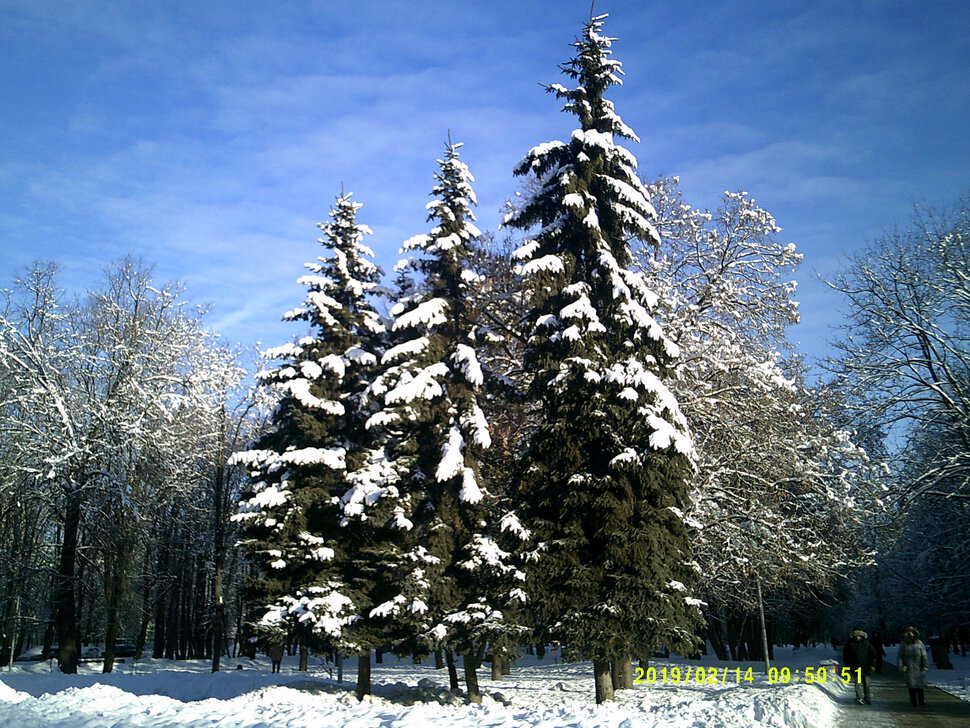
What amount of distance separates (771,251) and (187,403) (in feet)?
74.8

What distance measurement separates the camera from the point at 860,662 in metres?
18.4

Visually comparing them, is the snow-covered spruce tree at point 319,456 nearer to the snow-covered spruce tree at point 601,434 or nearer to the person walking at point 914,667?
the snow-covered spruce tree at point 601,434

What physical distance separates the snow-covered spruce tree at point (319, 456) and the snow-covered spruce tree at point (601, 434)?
23.5 feet

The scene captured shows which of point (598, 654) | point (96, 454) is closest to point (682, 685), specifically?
point (598, 654)

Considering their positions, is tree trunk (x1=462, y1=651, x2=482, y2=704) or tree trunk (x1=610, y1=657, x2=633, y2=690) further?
tree trunk (x1=462, y1=651, x2=482, y2=704)

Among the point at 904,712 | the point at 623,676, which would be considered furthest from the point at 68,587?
the point at 904,712

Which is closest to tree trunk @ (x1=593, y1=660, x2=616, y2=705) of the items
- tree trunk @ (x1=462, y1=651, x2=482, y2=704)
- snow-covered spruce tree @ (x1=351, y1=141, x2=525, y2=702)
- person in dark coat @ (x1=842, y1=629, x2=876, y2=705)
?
snow-covered spruce tree @ (x1=351, y1=141, x2=525, y2=702)

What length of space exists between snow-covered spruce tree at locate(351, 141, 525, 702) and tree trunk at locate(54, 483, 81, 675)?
42.9 ft

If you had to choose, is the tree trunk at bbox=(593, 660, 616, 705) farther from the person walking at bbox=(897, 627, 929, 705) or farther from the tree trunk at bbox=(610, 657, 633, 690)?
the person walking at bbox=(897, 627, 929, 705)

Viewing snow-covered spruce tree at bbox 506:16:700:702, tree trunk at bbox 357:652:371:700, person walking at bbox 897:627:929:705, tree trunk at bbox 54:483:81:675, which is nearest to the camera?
person walking at bbox 897:627:929:705

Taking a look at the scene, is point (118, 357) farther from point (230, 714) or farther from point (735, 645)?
point (735, 645)

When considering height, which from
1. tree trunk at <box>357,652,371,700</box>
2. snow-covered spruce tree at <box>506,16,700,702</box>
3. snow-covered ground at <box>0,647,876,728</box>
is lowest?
tree trunk at <box>357,652,371,700</box>

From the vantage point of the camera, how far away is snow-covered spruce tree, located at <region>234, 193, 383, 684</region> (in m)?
22.4

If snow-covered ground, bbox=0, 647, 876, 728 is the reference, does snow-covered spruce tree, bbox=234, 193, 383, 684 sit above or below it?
above
